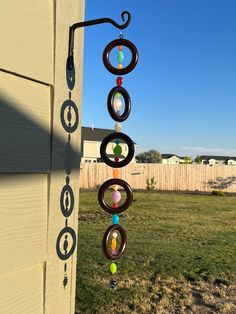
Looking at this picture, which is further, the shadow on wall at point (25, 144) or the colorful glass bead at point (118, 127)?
the colorful glass bead at point (118, 127)

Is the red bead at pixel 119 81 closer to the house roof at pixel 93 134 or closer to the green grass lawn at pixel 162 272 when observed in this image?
the green grass lawn at pixel 162 272

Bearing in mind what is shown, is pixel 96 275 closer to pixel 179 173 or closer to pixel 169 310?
pixel 169 310

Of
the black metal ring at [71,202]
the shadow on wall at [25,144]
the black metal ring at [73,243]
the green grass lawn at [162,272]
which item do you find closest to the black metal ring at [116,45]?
the shadow on wall at [25,144]

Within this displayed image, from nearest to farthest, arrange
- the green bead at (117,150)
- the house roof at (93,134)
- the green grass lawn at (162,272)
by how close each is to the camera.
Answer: the green bead at (117,150) → the green grass lawn at (162,272) → the house roof at (93,134)

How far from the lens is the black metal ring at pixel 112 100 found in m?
1.88

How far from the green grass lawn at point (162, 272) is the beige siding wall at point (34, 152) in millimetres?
2956

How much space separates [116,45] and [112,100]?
0.25 metres

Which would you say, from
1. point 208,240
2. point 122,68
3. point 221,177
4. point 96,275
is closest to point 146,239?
point 208,240

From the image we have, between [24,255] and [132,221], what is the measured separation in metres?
9.83

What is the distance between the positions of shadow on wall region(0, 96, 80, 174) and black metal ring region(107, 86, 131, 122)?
278mm

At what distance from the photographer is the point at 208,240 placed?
28.1 ft

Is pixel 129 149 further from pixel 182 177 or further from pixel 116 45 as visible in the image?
pixel 182 177

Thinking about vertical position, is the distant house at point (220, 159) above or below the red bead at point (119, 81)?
above

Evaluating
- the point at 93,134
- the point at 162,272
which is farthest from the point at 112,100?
the point at 93,134
